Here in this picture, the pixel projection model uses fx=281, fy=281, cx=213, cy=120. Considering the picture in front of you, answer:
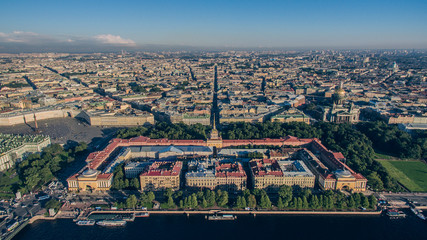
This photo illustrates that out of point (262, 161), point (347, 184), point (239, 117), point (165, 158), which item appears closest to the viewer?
point (347, 184)

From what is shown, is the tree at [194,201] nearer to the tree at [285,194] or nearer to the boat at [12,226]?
the tree at [285,194]

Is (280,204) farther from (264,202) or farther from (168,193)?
(168,193)

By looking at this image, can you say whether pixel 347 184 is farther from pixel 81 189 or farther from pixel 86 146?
pixel 86 146

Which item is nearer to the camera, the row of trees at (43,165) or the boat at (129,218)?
the boat at (129,218)

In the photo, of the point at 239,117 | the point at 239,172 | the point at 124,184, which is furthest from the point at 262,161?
the point at 239,117

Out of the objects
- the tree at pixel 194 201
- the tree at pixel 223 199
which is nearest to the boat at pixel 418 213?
the tree at pixel 223 199

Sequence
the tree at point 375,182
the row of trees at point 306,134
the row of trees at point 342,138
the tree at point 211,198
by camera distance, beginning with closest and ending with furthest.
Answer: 1. the tree at point 211,198
2. the tree at point 375,182
3. the row of trees at point 342,138
4. the row of trees at point 306,134
